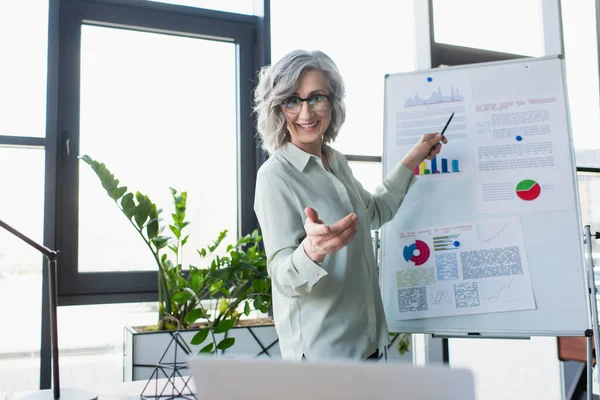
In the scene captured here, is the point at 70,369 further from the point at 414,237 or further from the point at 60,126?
the point at 414,237

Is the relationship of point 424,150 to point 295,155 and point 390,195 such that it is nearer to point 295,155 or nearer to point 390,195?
point 390,195

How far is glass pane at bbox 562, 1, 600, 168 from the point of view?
12.3 feet

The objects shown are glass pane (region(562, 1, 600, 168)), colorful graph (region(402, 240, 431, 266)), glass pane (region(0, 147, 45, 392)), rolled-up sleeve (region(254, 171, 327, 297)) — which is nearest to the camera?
rolled-up sleeve (region(254, 171, 327, 297))

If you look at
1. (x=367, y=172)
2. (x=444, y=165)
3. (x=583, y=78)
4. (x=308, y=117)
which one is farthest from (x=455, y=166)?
(x=583, y=78)

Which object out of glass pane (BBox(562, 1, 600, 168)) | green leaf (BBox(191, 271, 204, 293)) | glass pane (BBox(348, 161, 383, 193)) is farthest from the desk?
glass pane (BBox(562, 1, 600, 168))

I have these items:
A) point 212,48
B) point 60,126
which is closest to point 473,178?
point 212,48

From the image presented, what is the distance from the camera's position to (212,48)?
9.40ft

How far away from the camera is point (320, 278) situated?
1489 millimetres

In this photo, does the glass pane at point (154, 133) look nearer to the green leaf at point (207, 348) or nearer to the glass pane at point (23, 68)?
the glass pane at point (23, 68)

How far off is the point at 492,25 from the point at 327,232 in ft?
9.21

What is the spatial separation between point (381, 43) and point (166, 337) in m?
1.99

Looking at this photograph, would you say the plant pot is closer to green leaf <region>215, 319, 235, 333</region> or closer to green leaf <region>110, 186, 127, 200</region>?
green leaf <region>215, 319, 235, 333</region>

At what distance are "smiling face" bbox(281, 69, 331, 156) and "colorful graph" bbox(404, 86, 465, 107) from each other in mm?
649

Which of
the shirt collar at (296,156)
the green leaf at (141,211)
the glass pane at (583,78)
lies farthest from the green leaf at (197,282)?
the glass pane at (583,78)
